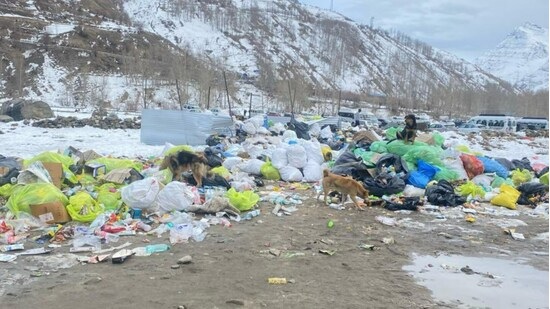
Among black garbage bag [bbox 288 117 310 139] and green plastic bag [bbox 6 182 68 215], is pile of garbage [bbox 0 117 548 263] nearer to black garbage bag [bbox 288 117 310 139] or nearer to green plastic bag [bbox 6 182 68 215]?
green plastic bag [bbox 6 182 68 215]

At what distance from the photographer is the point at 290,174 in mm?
10133

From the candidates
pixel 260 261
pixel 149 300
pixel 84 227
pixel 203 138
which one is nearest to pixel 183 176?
pixel 84 227

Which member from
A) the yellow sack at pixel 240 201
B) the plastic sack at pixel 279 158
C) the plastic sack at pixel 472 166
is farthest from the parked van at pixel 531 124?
the yellow sack at pixel 240 201

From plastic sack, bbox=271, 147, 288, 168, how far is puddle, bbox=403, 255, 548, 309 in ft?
17.3

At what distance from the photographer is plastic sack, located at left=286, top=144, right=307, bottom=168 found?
1043 cm

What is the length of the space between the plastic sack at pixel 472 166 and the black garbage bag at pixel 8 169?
8.46m

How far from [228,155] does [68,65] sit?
4964 centimetres

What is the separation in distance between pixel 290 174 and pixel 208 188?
2.40 m

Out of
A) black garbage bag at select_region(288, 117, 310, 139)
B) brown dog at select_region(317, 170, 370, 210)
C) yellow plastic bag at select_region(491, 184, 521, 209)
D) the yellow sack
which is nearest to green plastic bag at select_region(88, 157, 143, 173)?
the yellow sack

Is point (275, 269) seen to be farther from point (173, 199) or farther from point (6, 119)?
point (6, 119)

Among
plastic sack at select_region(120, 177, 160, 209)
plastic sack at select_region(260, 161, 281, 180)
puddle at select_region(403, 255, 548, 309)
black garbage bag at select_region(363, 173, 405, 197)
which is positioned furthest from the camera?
plastic sack at select_region(260, 161, 281, 180)

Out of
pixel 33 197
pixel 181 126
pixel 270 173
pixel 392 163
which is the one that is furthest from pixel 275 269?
pixel 181 126

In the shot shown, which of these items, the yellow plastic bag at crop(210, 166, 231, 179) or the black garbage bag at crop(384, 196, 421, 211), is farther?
the yellow plastic bag at crop(210, 166, 231, 179)

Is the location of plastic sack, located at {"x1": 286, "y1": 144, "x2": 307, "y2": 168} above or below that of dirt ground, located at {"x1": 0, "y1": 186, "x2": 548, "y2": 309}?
above
